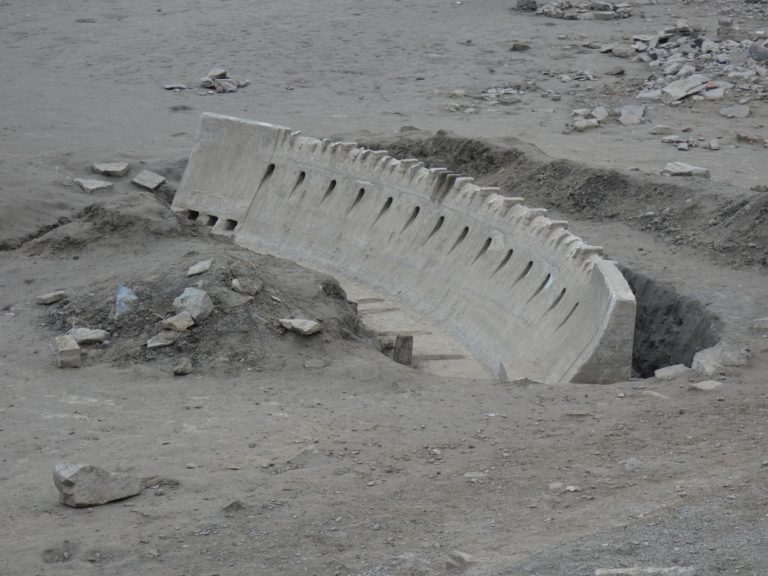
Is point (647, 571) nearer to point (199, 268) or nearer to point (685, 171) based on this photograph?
point (199, 268)

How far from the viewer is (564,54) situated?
2716cm

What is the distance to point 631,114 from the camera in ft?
71.9

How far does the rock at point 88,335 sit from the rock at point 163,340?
559 mm

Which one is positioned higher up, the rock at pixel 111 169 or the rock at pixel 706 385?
the rock at pixel 706 385

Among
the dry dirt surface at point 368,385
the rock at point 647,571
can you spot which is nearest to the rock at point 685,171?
the dry dirt surface at point 368,385

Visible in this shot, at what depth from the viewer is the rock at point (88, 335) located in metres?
12.1

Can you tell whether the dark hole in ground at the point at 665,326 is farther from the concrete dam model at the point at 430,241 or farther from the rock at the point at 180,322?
the rock at the point at 180,322

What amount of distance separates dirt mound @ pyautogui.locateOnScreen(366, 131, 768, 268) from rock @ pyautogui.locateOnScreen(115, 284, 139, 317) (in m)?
6.13

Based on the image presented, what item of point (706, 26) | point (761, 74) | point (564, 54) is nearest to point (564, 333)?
point (761, 74)

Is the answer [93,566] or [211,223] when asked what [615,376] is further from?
[211,223]

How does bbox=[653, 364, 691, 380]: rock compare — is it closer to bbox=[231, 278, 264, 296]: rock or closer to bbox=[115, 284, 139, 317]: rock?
bbox=[231, 278, 264, 296]: rock

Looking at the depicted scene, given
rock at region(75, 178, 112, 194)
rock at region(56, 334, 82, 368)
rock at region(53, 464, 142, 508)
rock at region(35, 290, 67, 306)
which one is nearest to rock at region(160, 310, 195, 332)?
rock at region(56, 334, 82, 368)

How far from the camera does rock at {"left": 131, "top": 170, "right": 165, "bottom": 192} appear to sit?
64.7ft

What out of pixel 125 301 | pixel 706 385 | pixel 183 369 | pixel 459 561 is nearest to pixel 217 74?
pixel 125 301
